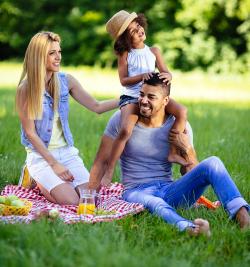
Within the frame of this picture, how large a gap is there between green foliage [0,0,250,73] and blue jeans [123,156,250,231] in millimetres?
18475

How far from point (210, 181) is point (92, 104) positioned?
5.58 feet

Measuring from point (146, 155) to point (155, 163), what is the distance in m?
0.10

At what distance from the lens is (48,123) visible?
5.72 m

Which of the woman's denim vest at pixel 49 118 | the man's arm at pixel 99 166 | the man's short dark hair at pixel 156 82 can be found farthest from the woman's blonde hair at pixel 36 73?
the man's short dark hair at pixel 156 82

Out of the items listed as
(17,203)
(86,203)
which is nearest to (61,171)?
(86,203)

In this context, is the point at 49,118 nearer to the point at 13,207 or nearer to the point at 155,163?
the point at 155,163

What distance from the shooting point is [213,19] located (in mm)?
24625

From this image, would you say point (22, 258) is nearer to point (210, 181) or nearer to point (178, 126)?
point (210, 181)

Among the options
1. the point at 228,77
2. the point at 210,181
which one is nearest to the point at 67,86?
the point at 210,181

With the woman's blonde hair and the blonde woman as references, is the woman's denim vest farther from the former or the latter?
the woman's blonde hair

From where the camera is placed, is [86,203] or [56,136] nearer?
[86,203]

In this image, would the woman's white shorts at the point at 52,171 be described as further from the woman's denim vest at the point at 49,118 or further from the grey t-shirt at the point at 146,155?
the grey t-shirt at the point at 146,155

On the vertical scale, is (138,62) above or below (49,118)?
above

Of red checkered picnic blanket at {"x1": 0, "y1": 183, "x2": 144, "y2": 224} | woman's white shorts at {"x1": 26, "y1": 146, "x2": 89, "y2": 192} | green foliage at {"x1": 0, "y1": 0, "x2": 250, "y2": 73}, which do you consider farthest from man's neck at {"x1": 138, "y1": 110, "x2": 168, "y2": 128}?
green foliage at {"x1": 0, "y1": 0, "x2": 250, "y2": 73}
